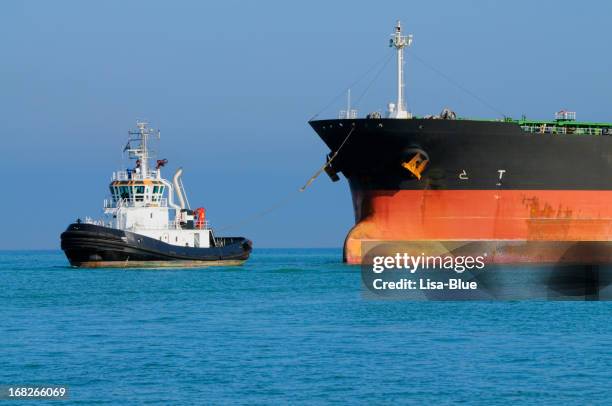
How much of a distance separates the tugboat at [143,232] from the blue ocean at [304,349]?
9.53m

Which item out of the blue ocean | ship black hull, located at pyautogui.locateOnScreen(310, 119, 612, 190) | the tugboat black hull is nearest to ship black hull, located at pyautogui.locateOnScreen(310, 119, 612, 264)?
ship black hull, located at pyautogui.locateOnScreen(310, 119, 612, 190)

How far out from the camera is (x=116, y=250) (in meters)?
44.9

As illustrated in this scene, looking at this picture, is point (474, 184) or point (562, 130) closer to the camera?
point (474, 184)

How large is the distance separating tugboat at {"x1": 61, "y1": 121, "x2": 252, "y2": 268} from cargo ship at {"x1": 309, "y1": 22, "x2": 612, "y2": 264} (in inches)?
300

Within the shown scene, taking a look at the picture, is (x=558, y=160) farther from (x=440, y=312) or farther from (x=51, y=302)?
(x=51, y=302)

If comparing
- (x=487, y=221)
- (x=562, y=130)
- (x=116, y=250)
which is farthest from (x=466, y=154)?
(x=116, y=250)

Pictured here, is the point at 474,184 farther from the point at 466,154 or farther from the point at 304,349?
the point at 304,349

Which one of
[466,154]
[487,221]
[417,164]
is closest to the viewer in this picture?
[417,164]

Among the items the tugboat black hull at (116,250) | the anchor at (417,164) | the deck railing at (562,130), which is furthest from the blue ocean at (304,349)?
the deck railing at (562,130)

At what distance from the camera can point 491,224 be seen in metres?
43.5

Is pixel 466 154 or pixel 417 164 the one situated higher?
pixel 466 154

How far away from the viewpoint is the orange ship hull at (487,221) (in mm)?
43062

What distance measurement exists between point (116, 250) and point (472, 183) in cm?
1406

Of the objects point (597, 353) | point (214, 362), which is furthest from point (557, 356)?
point (214, 362)
